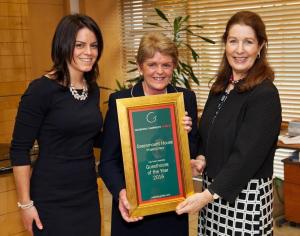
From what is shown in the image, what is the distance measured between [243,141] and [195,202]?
31cm

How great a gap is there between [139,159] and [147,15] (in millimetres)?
4036

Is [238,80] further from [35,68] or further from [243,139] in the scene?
[35,68]

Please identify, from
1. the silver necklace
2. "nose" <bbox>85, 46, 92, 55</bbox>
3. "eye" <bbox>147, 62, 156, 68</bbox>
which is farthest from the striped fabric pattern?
"nose" <bbox>85, 46, 92, 55</bbox>

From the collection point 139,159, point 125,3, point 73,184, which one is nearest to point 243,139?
point 139,159

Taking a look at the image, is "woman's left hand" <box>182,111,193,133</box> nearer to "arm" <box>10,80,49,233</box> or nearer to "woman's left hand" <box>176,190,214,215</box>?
"woman's left hand" <box>176,190,214,215</box>

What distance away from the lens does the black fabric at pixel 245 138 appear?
1.69m

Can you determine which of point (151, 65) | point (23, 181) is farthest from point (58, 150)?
point (151, 65)

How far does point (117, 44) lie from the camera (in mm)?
5926

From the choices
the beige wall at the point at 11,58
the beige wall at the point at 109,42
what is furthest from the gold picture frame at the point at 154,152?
the beige wall at the point at 109,42

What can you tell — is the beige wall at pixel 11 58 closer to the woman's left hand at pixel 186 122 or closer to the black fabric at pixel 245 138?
the woman's left hand at pixel 186 122

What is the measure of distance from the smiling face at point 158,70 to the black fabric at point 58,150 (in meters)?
0.32

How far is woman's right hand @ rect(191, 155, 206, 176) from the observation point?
6.36 ft

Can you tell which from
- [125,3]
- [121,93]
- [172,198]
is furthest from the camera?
[125,3]

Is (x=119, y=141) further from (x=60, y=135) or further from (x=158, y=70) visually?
→ (x=158, y=70)
